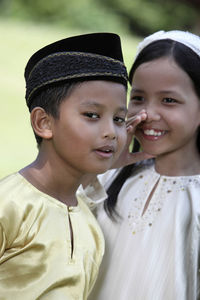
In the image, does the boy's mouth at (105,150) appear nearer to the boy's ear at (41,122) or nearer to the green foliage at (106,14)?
the boy's ear at (41,122)

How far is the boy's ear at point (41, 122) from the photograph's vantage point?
6.30ft

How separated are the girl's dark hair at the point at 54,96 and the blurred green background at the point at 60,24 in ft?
22.6

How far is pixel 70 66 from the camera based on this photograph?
186cm

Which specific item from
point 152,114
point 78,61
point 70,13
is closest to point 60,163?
point 78,61

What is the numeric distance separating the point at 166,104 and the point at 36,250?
35.6 inches

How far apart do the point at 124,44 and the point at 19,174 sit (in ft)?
29.1

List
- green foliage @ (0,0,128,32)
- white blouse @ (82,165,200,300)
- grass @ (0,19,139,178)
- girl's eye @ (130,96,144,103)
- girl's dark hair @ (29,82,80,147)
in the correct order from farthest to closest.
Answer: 1. green foliage @ (0,0,128,32)
2. grass @ (0,19,139,178)
3. girl's eye @ (130,96,144,103)
4. white blouse @ (82,165,200,300)
5. girl's dark hair @ (29,82,80,147)

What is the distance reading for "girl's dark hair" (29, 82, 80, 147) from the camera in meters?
1.87

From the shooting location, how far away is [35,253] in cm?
180

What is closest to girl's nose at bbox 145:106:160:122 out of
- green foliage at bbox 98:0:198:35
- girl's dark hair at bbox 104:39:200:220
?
girl's dark hair at bbox 104:39:200:220

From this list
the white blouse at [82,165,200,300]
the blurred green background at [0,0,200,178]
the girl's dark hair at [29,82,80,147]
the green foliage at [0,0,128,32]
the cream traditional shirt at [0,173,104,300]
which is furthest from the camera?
the green foliage at [0,0,128,32]

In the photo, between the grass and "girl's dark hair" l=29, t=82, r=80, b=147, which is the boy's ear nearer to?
"girl's dark hair" l=29, t=82, r=80, b=147

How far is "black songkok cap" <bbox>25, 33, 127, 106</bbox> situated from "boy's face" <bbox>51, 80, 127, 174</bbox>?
1.5 inches

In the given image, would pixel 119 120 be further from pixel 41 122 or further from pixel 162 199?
pixel 162 199
